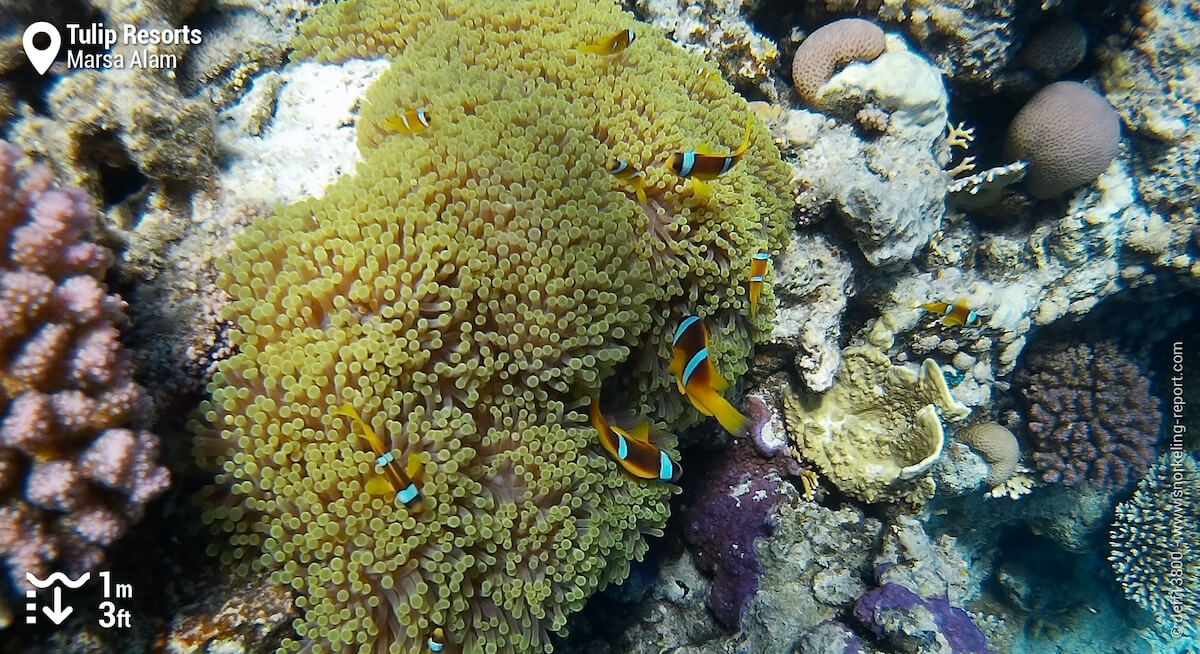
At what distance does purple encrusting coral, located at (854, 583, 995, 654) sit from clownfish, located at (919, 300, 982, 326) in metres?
1.78

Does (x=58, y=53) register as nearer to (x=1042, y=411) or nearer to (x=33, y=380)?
(x=33, y=380)

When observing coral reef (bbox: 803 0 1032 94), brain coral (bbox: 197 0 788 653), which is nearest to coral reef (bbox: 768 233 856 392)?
brain coral (bbox: 197 0 788 653)

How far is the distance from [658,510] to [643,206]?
4.43 feet

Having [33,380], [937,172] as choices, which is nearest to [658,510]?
[33,380]

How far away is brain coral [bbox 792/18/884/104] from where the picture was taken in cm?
389

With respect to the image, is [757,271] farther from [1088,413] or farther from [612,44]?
[1088,413]

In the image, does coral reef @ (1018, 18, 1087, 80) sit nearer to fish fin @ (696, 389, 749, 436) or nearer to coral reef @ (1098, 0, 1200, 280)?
coral reef @ (1098, 0, 1200, 280)

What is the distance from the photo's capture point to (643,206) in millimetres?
2719

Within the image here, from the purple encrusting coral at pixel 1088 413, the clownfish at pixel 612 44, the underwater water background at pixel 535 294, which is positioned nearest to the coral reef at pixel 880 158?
the underwater water background at pixel 535 294

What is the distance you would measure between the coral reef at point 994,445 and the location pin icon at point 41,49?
20.0 feet

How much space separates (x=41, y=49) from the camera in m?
2.35

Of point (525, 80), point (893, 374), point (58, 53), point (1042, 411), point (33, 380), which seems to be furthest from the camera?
point (1042, 411)

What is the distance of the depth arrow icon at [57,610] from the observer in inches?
67.1

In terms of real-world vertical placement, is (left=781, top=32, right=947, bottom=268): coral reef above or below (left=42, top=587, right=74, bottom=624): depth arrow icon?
above
